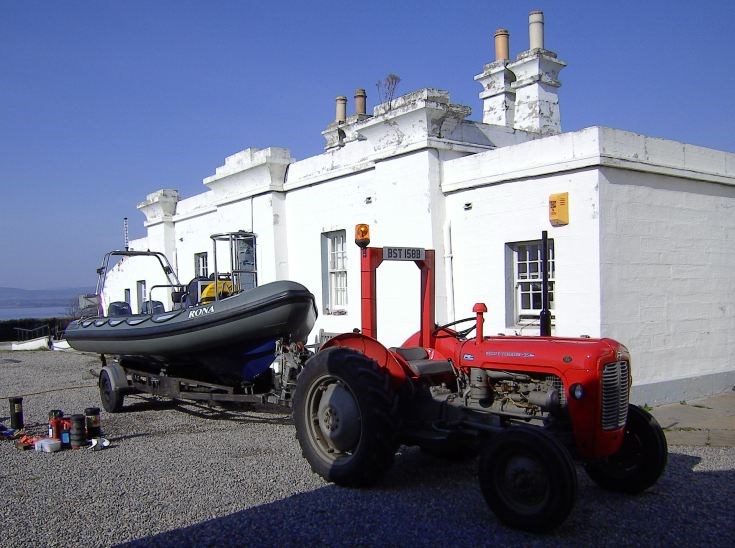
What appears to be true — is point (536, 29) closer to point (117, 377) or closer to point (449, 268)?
point (449, 268)

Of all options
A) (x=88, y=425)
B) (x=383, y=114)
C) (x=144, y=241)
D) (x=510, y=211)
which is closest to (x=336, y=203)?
(x=383, y=114)

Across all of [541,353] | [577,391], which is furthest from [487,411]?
[577,391]

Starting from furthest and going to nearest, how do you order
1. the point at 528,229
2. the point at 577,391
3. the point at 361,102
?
the point at 361,102 → the point at 528,229 → the point at 577,391

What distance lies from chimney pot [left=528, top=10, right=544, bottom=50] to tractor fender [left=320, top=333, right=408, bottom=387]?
968 cm

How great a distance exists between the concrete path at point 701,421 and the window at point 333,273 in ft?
18.5

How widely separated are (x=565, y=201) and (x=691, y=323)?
2.74 metres

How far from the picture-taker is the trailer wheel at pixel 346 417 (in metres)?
5.54

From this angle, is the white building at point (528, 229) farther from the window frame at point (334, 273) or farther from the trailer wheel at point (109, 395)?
the trailer wheel at point (109, 395)

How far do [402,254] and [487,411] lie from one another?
1.63 meters

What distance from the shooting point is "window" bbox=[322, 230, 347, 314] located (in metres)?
12.6

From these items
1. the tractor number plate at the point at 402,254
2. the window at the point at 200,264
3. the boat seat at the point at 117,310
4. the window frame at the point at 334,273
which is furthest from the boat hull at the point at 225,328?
the window at the point at 200,264

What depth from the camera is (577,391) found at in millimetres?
4910

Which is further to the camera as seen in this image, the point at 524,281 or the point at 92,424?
the point at 524,281

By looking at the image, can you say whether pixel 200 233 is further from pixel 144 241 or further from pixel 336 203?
pixel 336 203
